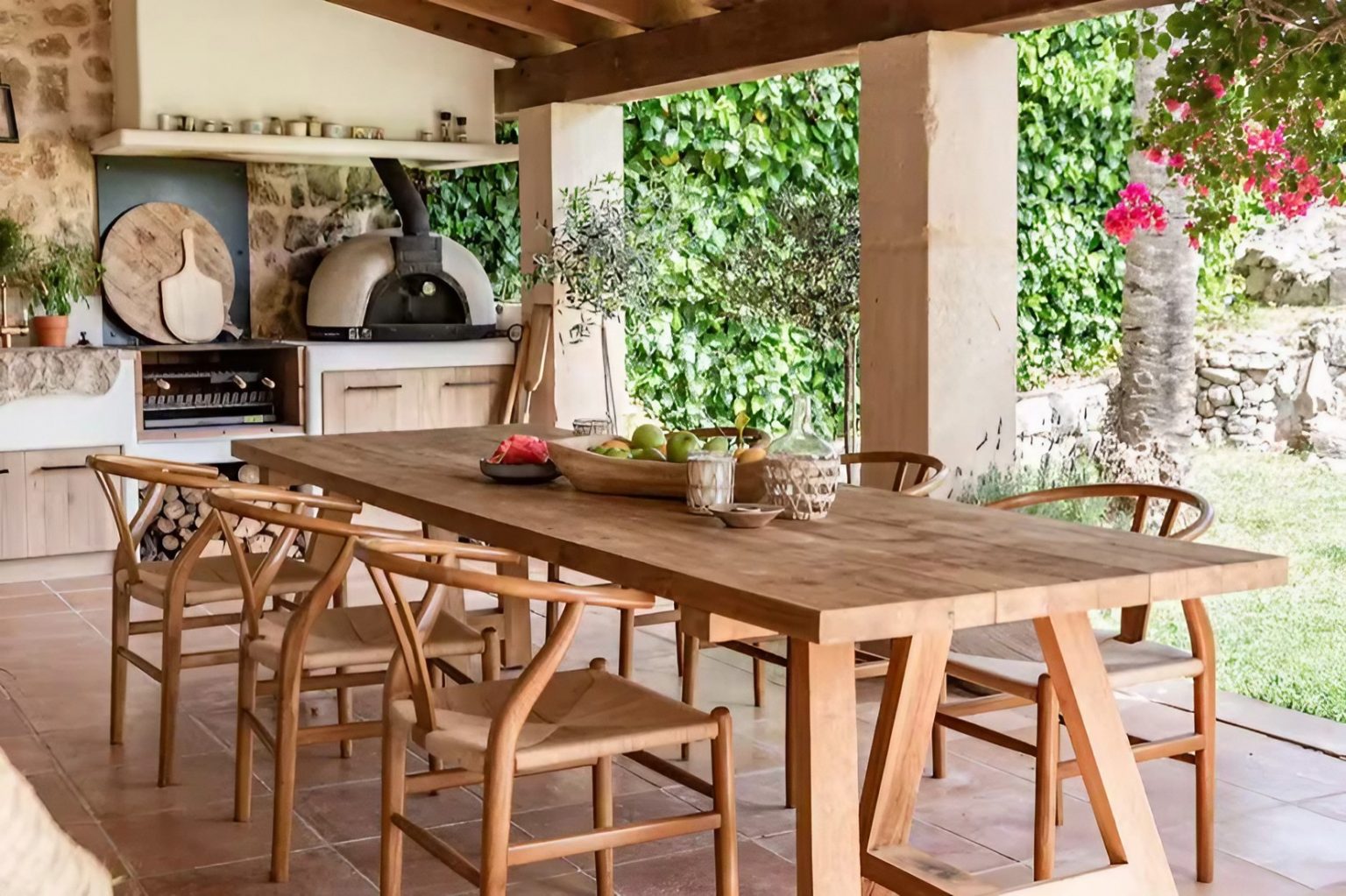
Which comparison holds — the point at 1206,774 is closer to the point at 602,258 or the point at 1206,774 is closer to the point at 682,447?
the point at 682,447

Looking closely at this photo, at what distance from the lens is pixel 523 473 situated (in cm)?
384

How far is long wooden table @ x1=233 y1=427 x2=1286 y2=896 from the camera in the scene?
2514 millimetres

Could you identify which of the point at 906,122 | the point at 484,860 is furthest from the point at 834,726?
the point at 906,122

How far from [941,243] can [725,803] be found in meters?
2.94

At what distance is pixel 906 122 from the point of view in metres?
5.38

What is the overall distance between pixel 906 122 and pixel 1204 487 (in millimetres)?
3887

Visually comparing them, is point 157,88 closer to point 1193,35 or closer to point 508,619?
point 508,619

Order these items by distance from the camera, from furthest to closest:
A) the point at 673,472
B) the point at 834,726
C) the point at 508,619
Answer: the point at 508,619 → the point at 673,472 → the point at 834,726

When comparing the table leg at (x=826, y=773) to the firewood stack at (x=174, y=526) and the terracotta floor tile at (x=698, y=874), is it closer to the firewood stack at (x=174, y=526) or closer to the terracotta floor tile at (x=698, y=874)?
the terracotta floor tile at (x=698, y=874)

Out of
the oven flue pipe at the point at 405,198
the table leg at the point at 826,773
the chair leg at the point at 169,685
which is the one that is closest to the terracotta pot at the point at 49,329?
the oven flue pipe at the point at 405,198

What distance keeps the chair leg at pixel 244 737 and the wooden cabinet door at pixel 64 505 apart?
3311 mm

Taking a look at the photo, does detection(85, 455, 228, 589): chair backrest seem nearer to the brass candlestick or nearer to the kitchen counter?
the kitchen counter

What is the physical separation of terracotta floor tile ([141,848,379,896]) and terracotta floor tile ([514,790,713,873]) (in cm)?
47

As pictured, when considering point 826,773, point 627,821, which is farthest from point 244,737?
point 826,773
